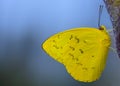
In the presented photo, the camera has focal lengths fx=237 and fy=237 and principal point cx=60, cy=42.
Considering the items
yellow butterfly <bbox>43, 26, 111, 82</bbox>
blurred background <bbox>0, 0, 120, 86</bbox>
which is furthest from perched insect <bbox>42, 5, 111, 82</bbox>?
blurred background <bbox>0, 0, 120, 86</bbox>

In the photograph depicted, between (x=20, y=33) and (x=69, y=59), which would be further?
(x=20, y=33)

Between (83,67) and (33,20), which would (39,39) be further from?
(83,67)

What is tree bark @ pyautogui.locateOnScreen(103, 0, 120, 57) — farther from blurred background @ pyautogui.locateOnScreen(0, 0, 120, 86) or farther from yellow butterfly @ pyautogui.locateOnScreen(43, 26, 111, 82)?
blurred background @ pyautogui.locateOnScreen(0, 0, 120, 86)

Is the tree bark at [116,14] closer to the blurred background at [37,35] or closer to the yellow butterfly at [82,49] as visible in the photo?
the yellow butterfly at [82,49]

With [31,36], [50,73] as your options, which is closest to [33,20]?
[31,36]

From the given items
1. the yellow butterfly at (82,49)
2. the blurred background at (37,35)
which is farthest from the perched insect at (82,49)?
the blurred background at (37,35)

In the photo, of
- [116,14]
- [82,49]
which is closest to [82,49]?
[82,49]

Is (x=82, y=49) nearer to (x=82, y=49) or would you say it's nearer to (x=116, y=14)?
(x=82, y=49)
